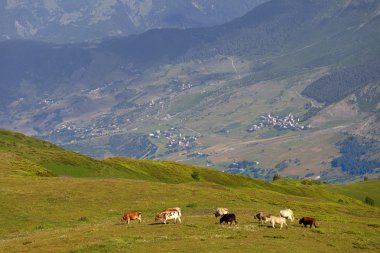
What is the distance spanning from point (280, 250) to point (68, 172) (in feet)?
277

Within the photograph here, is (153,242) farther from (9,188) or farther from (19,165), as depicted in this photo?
(19,165)

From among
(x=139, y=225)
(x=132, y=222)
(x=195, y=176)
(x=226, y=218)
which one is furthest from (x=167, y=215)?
(x=195, y=176)

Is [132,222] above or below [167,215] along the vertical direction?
below

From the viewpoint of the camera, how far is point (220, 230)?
202ft

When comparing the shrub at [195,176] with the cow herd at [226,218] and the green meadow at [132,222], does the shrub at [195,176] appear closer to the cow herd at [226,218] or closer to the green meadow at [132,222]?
the green meadow at [132,222]

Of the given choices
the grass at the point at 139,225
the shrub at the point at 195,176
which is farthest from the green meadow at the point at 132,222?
the shrub at the point at 195,176

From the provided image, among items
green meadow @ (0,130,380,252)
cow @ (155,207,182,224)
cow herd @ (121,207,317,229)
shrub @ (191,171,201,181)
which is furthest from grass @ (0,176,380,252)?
shrub @ (191,171,201,181)

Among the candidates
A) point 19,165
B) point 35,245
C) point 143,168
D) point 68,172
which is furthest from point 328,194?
point 35,245

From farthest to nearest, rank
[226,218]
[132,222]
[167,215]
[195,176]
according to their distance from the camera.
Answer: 1. [195,176]
2. [132,222]
3. [226,218]
4. [167,215]

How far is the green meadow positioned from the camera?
54.8 metres

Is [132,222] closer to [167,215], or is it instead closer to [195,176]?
[167,215]

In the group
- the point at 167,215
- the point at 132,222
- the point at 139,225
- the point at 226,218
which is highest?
the point at 167,215

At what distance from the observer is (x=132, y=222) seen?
67.9 metres

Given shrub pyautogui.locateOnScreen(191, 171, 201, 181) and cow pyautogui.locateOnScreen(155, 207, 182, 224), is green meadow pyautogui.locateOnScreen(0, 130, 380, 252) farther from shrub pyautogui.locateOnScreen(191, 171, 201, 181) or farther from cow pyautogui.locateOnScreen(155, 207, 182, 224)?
shrub pyautogui.locateOnScreen(191, 171, 201, 181)
